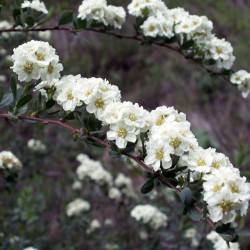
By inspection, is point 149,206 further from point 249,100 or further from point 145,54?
point 145,54

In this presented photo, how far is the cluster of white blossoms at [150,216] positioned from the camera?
2951 millimetres

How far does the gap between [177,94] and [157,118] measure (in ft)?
16.1

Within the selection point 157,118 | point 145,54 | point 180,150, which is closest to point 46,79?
point 157,118

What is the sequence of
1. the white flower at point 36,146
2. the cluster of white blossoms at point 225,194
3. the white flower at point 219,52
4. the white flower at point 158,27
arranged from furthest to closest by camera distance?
the white flower at point 36,146
the white flower at point 219,52
the white flower at point 158,27
the cluster of white blossoms at point 225,194

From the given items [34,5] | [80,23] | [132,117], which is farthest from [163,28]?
[132,117]

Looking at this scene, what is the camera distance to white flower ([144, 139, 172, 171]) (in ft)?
4.82

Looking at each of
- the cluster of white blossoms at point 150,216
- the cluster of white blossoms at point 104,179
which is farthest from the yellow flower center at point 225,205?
the cluster of white blossoms at point 104,179

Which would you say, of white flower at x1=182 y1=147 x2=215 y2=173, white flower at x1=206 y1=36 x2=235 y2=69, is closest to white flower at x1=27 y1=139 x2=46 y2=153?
white flower at x1=206 y1=36 x2=235 y2=69

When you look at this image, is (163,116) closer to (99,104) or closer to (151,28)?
(99,104)

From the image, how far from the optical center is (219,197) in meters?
1.35

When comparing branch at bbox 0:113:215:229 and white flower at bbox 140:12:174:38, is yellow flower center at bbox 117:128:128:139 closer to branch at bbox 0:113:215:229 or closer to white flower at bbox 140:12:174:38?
branch at bbox 0:113:215:229

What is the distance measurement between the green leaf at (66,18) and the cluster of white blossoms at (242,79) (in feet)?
2.49

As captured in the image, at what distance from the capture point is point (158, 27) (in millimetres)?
2295

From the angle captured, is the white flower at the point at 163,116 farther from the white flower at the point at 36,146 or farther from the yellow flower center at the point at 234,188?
the white flower at the point at 36,146
